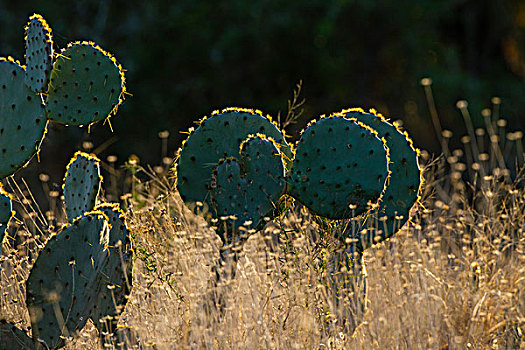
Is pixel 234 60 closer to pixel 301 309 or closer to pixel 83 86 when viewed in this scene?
pixel 83 86

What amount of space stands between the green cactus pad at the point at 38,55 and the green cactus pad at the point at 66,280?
816mm

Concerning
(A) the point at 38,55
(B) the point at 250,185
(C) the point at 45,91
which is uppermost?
(A) the point at 38,55

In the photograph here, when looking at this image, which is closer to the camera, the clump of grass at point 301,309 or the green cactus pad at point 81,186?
the clump of grass at point 301,309

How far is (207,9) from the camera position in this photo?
993 centimetres

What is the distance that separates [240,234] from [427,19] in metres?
7.88

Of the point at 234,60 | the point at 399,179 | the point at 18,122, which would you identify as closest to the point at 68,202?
the point at 18,122

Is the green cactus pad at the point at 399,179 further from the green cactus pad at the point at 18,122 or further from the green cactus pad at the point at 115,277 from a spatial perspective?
the green cactus pad at the point at 18,122

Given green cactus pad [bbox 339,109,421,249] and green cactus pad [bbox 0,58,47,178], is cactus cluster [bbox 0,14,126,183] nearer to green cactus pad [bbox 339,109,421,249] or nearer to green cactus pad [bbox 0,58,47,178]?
green cactus pad [bbox 0,58,47,178]

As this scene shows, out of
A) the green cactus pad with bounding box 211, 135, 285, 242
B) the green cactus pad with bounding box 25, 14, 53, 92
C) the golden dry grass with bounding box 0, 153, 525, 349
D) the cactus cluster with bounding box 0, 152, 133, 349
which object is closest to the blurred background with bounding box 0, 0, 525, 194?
the green cactus pad with bounding box 25, 14, 53, 92

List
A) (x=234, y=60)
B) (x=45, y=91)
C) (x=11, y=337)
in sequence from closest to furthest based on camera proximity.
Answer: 1. (x=11, y=337)
2. (x=45, y=91)
3. (x=234, y=60)

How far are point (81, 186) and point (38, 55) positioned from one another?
2.05 feet

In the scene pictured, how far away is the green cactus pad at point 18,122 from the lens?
3602 mm

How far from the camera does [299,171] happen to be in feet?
11.1

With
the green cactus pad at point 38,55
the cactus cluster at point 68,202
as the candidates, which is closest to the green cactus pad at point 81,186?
the cactus cluster at point 68,202
